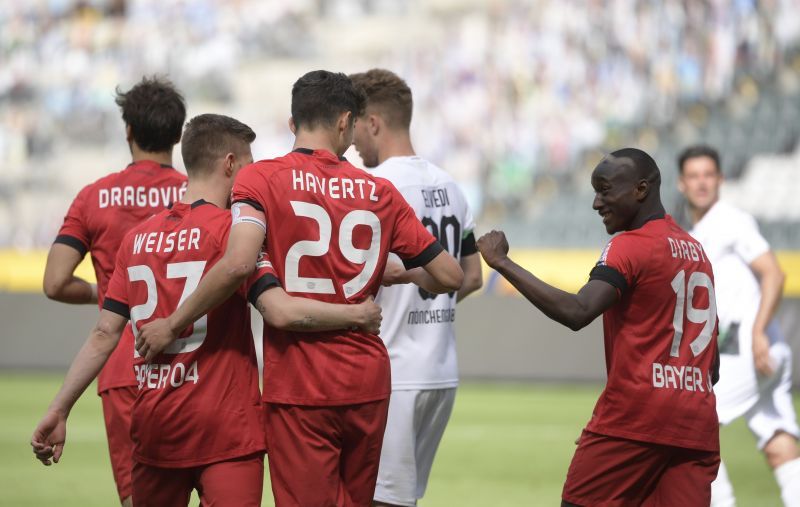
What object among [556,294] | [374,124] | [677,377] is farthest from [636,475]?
[374,124]

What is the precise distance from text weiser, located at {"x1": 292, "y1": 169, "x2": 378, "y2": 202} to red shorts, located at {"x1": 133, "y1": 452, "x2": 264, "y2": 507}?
1034mm

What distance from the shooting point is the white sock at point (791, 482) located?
6906 mm

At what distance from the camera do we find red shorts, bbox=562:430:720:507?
15.3 ft

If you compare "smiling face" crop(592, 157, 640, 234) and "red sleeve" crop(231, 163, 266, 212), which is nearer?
"red sleeve" crop(231, 163, 266, 212)

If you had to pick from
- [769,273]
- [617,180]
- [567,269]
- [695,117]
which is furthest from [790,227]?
[617,180]

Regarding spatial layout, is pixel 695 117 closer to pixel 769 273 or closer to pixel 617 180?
pixel 769 273

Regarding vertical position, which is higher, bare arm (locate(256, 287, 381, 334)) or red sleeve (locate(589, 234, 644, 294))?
red sleeve (locate(589, 234, 644, 294))

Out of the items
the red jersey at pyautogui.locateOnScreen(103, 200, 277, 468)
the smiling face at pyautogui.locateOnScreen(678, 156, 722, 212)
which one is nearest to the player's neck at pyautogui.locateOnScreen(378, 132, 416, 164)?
the red jersey at pyautogui.locateOnScreen(103, 200, 277, 468)

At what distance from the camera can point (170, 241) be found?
4.42m

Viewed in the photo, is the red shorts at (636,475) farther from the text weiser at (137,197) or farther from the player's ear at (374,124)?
the text weiser at (137,197)

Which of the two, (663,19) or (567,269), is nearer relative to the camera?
(567,269)

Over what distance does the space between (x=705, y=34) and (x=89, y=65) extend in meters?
11.6

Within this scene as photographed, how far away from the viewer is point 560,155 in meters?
20.1

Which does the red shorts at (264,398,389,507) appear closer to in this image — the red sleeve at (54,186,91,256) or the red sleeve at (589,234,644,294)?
the red sleeve at (589,234,644,294)
